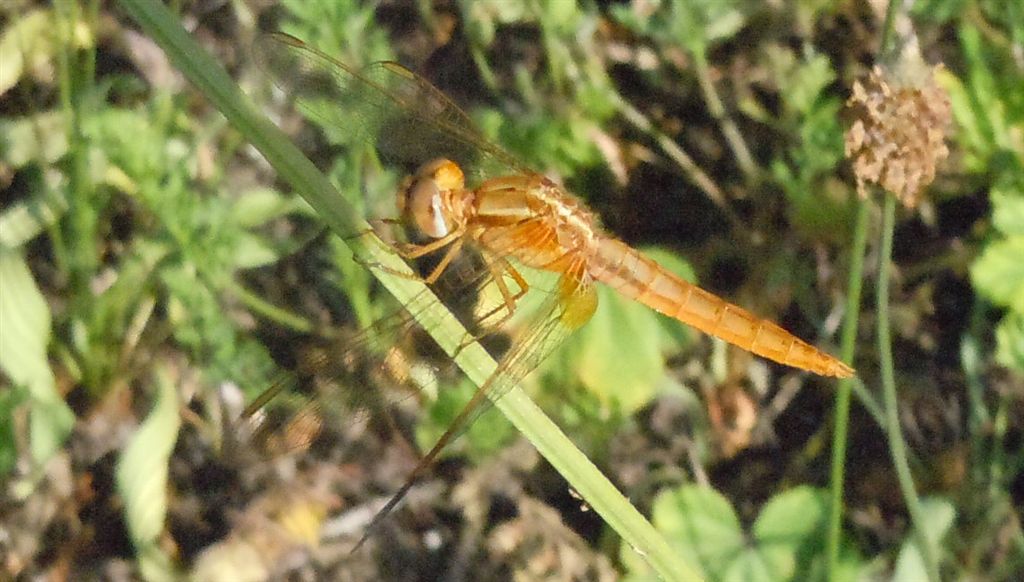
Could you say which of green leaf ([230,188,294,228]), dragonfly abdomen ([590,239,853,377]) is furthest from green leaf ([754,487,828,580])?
green leaf ([230,188,294,228])

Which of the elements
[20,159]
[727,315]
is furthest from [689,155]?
[20,159]

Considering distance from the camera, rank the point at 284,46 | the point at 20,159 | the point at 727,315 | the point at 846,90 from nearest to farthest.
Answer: the point at 284,46, the point at 727,315, the point at 20,159, the point at 846,90

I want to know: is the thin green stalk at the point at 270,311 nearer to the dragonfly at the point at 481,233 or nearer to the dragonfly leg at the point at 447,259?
the dragonfly at the point at 481,233

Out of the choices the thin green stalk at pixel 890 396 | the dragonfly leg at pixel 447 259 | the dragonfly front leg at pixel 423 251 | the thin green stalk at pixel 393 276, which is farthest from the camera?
the dragonfly leg at pixel 447 259

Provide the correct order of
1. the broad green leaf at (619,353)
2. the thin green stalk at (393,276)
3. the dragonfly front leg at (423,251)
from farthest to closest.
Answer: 1. the broad green leaf at (619,353)
2. the dragonfly front leg at (423,251)
3. the thin green stalk at (393,276)

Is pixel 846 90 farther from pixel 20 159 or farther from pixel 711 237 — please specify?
pixel 20 159

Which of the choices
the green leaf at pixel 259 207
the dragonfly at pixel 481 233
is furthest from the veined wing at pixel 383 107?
the green leaf at pixel 259 207
